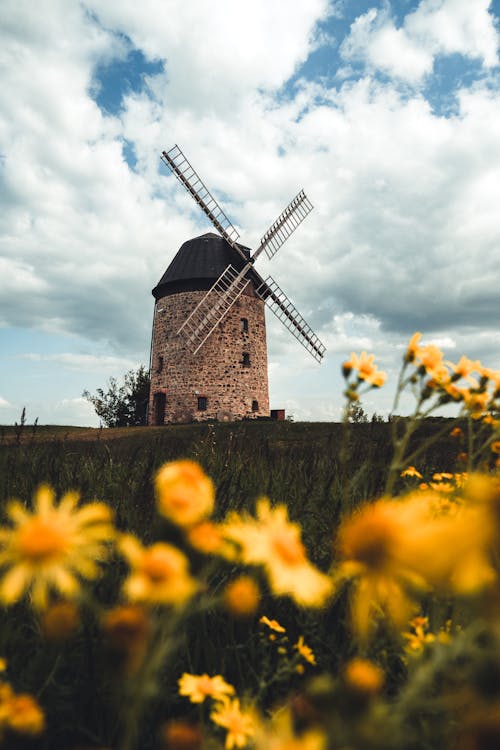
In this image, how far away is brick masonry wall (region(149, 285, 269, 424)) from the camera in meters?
21.2

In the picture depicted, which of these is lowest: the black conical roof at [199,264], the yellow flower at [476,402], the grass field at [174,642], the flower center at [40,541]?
the grass field at [174,642]

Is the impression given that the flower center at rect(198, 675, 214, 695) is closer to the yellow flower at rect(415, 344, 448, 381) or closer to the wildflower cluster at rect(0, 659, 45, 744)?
the wildflower cluster at rect(0, 659, 45, 744)

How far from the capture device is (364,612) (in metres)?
0.63

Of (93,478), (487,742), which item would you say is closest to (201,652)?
(487,742)

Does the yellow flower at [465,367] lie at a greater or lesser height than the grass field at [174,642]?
greater

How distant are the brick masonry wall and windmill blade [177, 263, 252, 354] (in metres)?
0.40

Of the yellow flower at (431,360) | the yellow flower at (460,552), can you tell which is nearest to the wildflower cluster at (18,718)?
the yellow flower at (460,552)

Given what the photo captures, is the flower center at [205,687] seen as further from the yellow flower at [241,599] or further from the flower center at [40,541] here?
the flower center at [40,541]

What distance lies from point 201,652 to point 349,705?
1404 mm

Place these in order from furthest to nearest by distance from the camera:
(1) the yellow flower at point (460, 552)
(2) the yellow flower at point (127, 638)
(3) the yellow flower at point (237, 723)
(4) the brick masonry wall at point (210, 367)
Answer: (4) the brick masonry wall at point (210, 367) < (3) the yellow flower at point (237, 723) < (2) the yellow flower at point (127, 638) < (1) the yellow flower at point (460, 552)

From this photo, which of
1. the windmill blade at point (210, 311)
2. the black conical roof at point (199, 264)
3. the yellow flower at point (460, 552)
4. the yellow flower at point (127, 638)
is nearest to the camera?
the yellow flower at point (460, 552)

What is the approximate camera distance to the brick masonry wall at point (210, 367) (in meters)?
21.2

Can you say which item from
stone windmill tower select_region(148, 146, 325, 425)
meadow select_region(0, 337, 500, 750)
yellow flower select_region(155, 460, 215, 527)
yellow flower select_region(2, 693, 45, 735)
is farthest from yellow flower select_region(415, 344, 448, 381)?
stone windmill tower select_region(148, 146, 325, 425)

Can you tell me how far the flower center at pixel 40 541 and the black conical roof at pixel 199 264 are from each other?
70.0 feet
